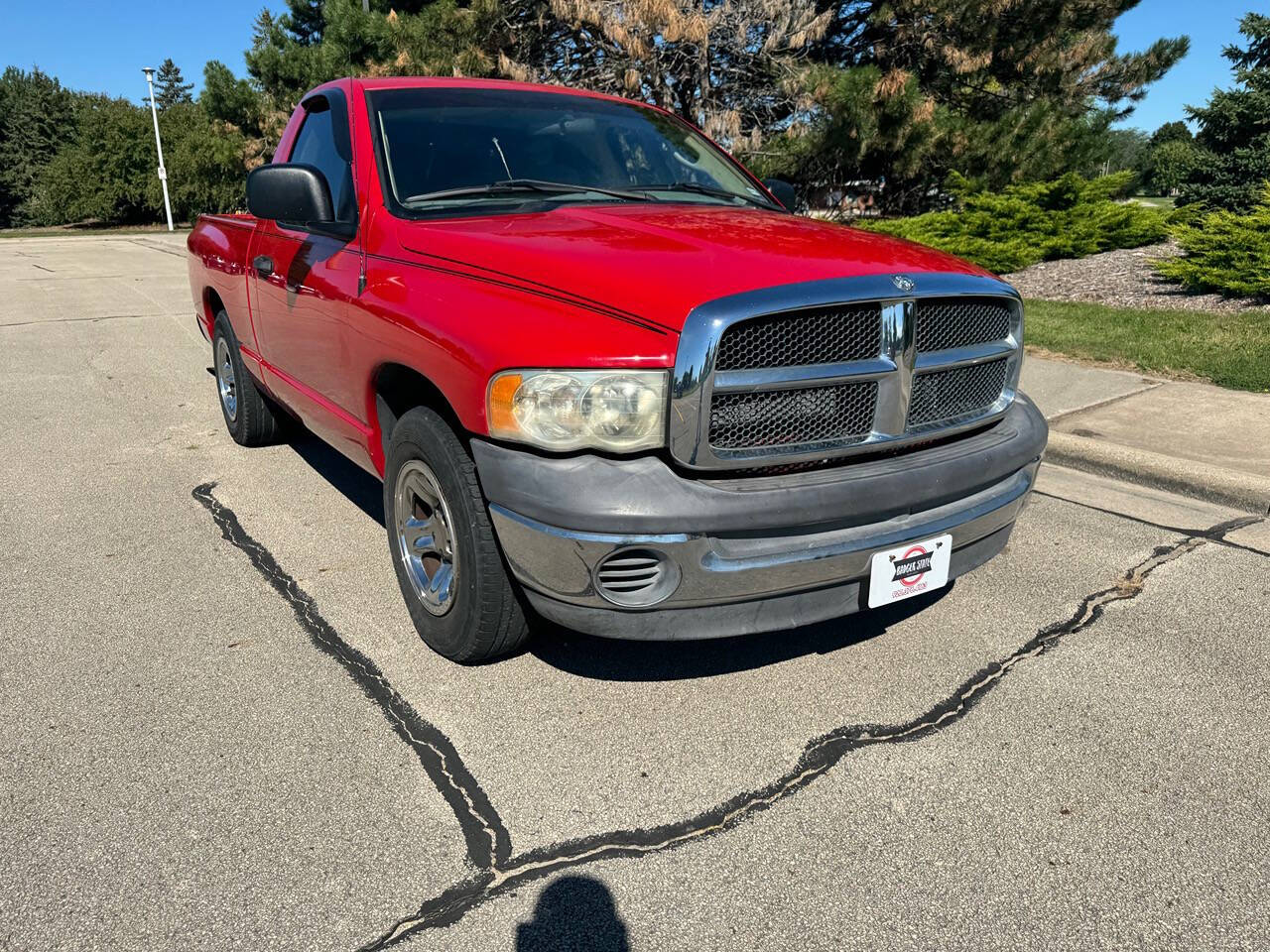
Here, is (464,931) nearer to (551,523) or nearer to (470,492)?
(551,523)

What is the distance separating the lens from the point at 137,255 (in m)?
22.5

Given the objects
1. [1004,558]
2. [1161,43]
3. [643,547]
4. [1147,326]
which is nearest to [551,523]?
[643,547]

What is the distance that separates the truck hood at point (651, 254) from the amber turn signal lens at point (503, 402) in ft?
0.93

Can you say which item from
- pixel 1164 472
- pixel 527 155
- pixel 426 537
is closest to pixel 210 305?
pixel 527 155

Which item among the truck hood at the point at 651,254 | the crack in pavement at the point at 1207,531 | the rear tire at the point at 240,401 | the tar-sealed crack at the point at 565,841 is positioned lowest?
the tar-sealed crack at the point at 565,841

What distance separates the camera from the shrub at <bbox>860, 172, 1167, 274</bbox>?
11531 mm

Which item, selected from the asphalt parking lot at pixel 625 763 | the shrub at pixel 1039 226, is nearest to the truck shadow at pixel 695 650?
the asphalt parking lot at pixel 625 763

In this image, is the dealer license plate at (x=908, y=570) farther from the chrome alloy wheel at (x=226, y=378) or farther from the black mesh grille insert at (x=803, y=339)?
the chrome alloy wheel at (x=226, y=378)

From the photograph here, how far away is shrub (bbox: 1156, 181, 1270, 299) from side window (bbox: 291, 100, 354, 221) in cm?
839

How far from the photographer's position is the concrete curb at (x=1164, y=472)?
185 inches

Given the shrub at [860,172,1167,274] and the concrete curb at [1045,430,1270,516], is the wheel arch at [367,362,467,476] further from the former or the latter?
the shrub at [860,172,1167,274]

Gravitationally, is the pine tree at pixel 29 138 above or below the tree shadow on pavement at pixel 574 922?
above

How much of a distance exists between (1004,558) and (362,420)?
2689mm

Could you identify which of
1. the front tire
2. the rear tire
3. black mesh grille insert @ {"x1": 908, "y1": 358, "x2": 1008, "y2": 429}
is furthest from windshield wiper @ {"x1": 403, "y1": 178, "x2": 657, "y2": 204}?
the rear tire
